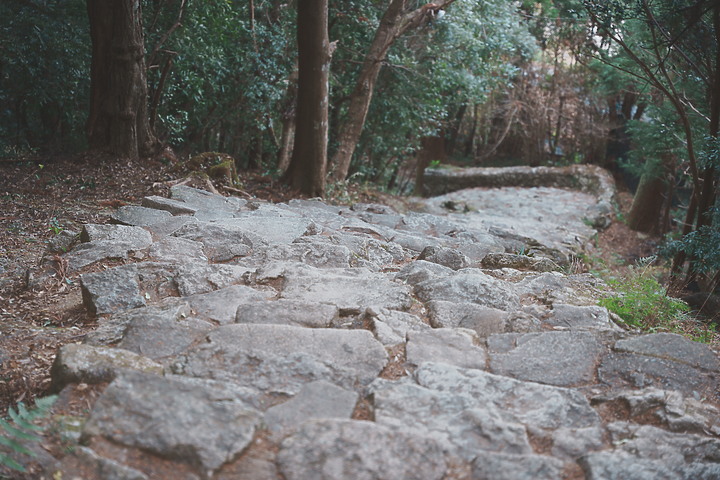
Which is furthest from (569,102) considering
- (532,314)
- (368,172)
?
(532,314)

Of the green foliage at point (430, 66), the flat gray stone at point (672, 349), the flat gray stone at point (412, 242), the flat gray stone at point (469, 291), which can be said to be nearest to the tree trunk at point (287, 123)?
the green foliage at point (430, 66)

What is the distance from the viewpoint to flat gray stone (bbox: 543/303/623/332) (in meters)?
2.85

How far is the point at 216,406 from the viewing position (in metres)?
1.76

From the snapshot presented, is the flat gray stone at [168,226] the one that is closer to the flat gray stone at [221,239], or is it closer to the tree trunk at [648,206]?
the flat gray stone at [221,239]

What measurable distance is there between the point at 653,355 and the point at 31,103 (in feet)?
25.0

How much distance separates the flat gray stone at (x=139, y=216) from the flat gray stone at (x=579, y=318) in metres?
2.79

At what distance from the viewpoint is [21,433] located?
1.52 metres

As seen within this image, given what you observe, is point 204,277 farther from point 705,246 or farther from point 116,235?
point 705,246

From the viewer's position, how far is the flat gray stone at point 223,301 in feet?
8.66

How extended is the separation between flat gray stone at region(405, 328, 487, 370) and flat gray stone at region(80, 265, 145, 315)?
4.51ft

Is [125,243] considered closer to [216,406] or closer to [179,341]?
[179,341]

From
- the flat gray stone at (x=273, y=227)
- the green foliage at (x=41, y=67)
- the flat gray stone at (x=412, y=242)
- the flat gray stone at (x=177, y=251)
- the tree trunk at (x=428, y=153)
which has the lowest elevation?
the flat gray stone at (x=412, y=242)

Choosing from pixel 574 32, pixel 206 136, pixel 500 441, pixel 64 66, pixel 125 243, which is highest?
pixel 574 32

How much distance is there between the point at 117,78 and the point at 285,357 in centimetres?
486
